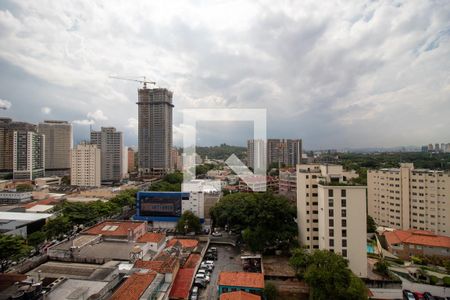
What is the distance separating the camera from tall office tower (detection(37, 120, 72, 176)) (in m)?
33.1

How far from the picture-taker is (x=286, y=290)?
7168 millimetres

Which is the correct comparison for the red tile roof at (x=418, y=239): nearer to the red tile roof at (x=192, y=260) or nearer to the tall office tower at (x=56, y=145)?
the red tile roof at (x=192, y=260)

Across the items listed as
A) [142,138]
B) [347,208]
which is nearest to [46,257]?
[347,208]

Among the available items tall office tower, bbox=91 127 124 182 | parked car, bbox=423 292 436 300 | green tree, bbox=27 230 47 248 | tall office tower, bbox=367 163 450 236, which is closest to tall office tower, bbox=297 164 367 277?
parked car, bbox=423 292 436 300

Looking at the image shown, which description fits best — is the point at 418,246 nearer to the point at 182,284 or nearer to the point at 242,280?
the point at 242,280

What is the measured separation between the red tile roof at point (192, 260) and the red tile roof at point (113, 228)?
2.67 m

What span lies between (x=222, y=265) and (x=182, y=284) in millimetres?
2425

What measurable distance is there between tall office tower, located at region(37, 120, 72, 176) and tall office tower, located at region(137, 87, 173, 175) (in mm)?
12112

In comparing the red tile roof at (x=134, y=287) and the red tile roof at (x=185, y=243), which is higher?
the red tile roof at (x=134, y=287)

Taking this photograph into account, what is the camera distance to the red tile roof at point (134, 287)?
5.04 meters

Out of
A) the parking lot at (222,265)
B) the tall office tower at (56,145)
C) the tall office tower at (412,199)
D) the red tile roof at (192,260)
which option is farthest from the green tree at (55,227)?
the tall office tower at (56,145)

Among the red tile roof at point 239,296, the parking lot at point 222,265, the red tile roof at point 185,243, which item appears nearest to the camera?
the red tile roof at point 239,296

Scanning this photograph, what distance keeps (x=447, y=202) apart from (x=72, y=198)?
22760 millimetres

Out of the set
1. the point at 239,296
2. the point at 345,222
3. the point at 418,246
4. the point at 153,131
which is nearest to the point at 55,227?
the point at 239,296
